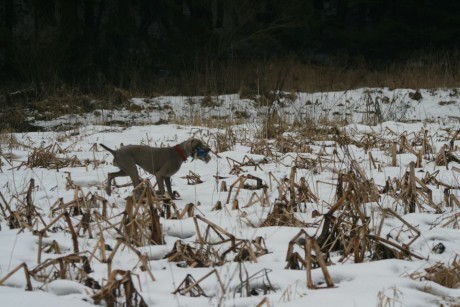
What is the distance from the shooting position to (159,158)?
17.1 ft

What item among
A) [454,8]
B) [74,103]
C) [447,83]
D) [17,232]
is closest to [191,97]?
[74,103]

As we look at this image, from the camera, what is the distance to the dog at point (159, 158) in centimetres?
508

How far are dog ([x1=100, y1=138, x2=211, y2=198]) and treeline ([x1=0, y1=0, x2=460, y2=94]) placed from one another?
29.3 feet

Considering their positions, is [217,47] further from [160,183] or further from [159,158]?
[160,183]

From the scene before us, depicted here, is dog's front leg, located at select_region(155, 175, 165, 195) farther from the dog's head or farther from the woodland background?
the woodland background

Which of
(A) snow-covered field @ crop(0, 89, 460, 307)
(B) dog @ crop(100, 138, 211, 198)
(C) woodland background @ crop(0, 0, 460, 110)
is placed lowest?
(A) snow-covered field @ crop(0, 89, 460, 307)

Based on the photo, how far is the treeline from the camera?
16.6m

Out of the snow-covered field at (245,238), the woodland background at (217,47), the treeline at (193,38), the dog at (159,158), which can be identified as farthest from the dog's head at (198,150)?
the treeline at (193,38)

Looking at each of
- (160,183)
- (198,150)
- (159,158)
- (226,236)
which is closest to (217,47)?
(159,158)

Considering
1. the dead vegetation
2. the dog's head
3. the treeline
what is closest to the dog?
the dog's head

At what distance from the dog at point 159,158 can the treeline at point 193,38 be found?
29.3 feet

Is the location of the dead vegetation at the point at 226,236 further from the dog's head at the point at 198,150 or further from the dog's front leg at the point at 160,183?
the dog's front leg at the point at 160,183

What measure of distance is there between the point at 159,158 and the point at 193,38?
15077 mm

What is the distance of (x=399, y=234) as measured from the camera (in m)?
3.35
